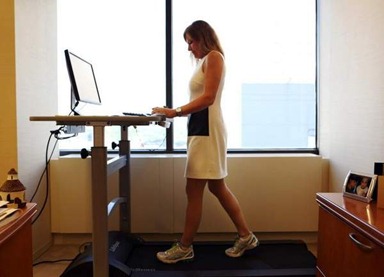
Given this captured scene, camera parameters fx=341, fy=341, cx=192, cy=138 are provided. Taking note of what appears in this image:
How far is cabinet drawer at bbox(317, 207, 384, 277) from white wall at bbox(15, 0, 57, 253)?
174 cm

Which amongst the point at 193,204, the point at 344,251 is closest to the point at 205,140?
the point at 193,204

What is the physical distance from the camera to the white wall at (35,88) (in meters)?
2.07

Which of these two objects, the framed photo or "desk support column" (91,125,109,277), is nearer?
the framed photo

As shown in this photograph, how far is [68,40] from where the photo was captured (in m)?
2.71

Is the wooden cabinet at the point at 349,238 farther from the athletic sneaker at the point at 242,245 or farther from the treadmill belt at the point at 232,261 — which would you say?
the athletic sneaker at the point at 242,245

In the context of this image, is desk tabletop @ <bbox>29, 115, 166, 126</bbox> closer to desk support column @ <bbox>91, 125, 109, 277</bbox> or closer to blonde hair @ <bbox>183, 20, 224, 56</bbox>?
desk support column @ <bbox>91, 125, 109, 277</bbox>

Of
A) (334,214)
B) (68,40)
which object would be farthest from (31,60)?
(334,214)

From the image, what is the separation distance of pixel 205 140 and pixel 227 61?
3.20 feet

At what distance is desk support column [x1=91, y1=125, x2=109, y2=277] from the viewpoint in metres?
1.62

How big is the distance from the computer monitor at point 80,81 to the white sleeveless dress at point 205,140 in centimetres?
64

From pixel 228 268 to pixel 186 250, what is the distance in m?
0.28

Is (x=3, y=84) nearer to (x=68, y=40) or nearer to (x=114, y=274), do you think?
(x=68, y=40)

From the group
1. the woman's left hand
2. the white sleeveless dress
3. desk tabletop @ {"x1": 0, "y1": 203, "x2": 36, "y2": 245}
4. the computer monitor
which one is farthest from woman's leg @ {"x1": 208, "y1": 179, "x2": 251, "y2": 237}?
desk tabletop @ {"x1": 0, "y1": 203, "x2": 36, "y2": 245}

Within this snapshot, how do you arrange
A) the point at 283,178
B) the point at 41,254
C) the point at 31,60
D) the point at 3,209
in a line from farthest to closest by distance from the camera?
the point at 283,178
the point at 41,254
the point at 31,60
the point at 3,209
